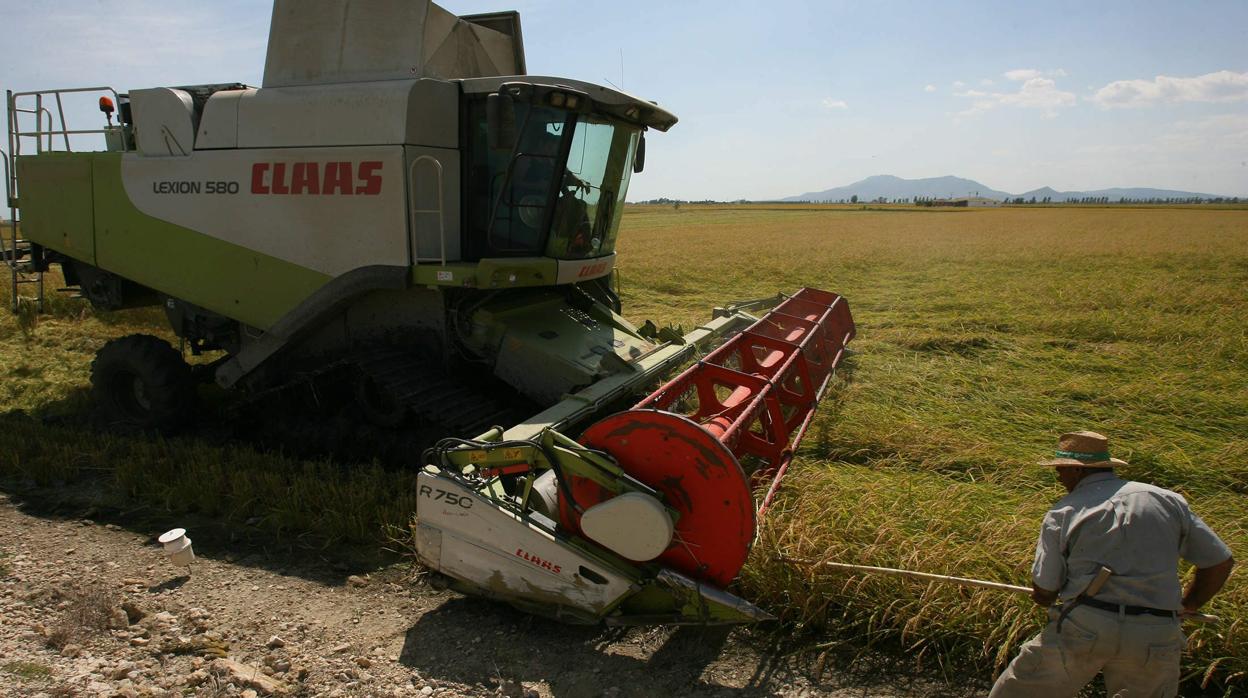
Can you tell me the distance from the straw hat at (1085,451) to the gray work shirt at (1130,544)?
0.07m

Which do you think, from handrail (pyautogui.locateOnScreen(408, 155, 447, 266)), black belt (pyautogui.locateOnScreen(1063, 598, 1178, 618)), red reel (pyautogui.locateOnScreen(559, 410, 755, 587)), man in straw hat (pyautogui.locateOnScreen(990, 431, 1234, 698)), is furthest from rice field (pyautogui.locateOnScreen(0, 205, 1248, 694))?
handrail (pyautogui.locateOnScreen(408, 155, 447, 266))

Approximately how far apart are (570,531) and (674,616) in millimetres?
542

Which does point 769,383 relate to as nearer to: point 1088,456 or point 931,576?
point 931,576

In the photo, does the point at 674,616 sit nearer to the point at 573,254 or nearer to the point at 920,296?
the point at 573,254

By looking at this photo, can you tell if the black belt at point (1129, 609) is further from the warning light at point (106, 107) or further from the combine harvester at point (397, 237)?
the warning light at point (106, 107)

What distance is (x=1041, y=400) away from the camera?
5918mm

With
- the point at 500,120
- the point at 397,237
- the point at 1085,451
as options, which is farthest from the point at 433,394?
the point at 1085,451

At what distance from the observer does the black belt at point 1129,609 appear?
2180 millimetres

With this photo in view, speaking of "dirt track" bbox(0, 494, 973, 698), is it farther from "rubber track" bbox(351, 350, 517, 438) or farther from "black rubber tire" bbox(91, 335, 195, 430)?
"black rubber tire" bbox(91, 335, 195, 430)

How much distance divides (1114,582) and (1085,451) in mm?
390

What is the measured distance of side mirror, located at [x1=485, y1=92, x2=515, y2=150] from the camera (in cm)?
452

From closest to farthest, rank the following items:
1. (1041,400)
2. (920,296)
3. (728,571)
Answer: (728,571) → (1041,400) → (920,296)

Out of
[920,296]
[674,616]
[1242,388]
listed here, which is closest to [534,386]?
[674,616]

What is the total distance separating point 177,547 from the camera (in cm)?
365
